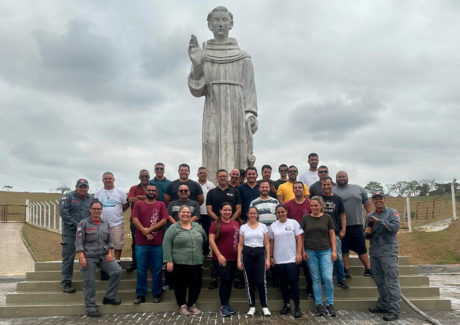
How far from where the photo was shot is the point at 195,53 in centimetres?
924

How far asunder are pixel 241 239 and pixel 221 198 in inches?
37.1

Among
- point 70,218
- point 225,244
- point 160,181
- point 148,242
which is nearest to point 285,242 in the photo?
point 225,244

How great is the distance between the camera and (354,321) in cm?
591

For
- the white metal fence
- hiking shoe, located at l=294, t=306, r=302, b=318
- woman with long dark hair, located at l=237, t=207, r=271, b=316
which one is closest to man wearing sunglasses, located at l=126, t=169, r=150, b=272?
woman with long dark hair, located at l=237, t=207, r=271, b=316

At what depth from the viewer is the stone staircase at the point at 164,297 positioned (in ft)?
21.7

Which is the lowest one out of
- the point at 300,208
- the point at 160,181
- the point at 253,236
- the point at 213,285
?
the point at 213,285

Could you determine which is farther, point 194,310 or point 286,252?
point 194,310

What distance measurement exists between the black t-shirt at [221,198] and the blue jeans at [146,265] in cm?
110

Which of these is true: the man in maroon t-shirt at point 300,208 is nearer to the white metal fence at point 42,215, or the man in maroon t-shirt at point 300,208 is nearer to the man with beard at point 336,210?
the man with beard at point 336,210

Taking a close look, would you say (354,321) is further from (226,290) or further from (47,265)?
(47,265)

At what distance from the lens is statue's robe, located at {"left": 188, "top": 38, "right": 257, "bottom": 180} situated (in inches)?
369

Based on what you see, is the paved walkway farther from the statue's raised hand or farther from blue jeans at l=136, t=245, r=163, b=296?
the statue's raised hand

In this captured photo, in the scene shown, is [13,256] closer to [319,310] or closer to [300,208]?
[300,208]

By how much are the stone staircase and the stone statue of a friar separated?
8.96ft
